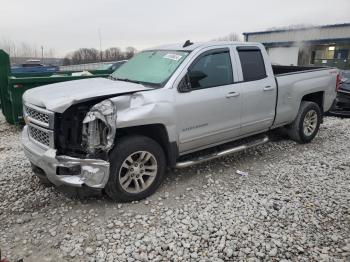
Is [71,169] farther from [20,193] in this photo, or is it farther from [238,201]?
[238,201]

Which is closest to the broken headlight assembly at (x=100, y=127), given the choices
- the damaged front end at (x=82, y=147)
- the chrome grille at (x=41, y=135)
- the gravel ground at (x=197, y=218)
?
the damaged front end at (x=82, y=147)

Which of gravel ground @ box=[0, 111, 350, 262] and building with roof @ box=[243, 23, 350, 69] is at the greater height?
building with roof @ box=[243, 23, 350, 69]

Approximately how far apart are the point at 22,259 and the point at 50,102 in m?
1.61

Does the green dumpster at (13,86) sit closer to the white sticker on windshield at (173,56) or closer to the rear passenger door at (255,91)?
the white sticker on windshield at (173,56)

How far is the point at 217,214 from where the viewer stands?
383cm

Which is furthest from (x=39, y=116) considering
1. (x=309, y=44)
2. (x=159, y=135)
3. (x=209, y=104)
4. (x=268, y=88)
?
(x=309, y=44)

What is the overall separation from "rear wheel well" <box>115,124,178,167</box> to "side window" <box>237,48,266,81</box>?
1.71 m

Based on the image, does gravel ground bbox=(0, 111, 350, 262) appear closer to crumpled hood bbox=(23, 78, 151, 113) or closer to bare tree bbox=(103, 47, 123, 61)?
crumpled hood bbox=(23, 78, 151, 113)

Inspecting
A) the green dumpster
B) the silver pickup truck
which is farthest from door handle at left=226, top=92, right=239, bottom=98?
the green dumpster

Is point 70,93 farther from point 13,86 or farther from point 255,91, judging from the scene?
point 13,86

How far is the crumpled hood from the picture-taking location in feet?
11.5

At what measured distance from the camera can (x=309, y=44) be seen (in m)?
30.8

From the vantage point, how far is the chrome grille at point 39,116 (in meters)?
3.61

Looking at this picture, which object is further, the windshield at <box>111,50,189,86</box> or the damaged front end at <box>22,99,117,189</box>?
the windshield at <box>111,50,189,86</box>
